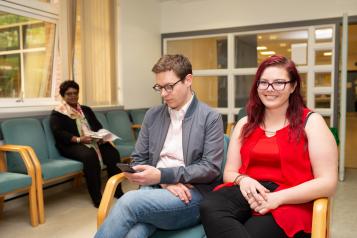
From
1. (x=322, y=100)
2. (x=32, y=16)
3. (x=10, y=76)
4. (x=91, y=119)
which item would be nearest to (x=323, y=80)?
(x=322, y=100)

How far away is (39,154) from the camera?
3.12 m

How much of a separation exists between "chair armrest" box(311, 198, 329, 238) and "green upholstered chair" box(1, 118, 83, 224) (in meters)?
2.21

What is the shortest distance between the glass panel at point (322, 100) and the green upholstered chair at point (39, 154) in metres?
3.44

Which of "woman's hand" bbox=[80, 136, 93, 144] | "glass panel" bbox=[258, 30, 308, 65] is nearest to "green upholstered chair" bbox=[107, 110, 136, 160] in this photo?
"woman's hand" bbox=[80, 136, 93, 144]

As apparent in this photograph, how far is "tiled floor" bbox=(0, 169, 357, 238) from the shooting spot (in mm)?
2576

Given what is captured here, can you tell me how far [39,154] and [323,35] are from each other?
3967 mm

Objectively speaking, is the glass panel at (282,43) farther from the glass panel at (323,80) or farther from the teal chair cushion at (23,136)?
the teal chair cushion at (23,136)

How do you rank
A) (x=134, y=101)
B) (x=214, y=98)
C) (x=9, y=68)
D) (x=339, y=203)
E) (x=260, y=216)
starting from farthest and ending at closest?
(x=214, y=98), (x=134, y=101), (x=9, y=68), (x=339, y=203), (x=260, y=216)

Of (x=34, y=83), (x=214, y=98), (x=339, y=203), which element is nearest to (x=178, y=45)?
(x=214, y=98)

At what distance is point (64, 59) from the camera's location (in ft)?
13.0

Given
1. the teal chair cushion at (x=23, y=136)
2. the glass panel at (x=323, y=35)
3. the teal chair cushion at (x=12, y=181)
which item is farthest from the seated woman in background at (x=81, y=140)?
the glass panel at (x=323, y=35)

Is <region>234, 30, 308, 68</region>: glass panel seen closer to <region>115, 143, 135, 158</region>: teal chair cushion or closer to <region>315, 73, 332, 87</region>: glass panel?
<region>315, 73, 332, 87</region>: glass panel

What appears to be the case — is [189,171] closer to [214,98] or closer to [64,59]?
[64,59]

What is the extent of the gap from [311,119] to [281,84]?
8.1 inches
